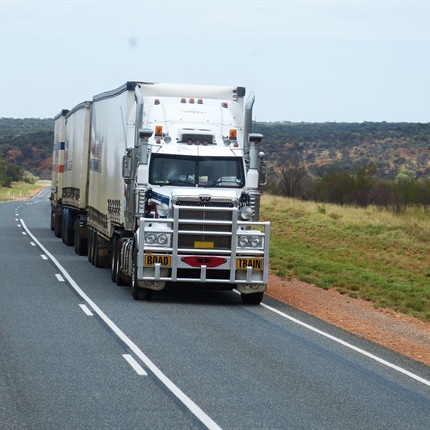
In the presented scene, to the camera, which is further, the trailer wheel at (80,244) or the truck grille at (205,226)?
the trailer wheel at (80,244)

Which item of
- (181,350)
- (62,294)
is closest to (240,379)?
(181,350)

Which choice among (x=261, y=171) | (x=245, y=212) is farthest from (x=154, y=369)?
(x=261, y=171)

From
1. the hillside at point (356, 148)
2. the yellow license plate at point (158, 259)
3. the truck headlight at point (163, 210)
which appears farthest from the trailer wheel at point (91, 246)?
the hillside at point (356, 148)

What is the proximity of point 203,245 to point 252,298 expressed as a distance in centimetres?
147

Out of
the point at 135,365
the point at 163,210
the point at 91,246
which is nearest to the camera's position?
the point at 135,365

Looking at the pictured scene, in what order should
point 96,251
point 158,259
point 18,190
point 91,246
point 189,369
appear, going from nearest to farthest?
point 189,369 < point 158,259 < point 96,251 < point 91,246 < point 18,190

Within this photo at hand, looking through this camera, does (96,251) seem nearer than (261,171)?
No

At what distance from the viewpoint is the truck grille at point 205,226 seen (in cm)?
1822

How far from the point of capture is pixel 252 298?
1883 cm

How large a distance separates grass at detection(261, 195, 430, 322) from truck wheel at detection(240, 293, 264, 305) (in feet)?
10.8

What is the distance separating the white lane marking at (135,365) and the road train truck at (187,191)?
5.56 meters

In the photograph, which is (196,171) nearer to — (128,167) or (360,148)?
(128,167)

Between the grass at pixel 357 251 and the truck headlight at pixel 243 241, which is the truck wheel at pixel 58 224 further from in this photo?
the truck headlight at pixel 243 241

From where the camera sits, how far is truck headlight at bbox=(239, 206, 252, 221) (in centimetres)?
1877
